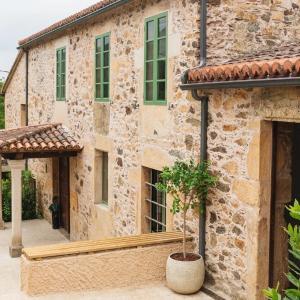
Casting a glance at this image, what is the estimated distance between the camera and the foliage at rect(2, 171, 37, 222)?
15992 millimetres

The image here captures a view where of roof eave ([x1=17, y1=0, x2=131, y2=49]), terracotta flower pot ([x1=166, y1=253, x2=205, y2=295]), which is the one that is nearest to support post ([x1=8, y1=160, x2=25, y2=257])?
roof eave ([x1=17, y1=0, x2=131, y2=49])

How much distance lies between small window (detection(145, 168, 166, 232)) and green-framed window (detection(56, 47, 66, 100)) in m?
5.32

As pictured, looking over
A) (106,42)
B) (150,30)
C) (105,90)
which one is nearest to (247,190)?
(150,30)

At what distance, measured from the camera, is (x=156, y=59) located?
8773 millimetres

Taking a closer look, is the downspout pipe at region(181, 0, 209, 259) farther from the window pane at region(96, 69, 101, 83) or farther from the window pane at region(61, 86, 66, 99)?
the window pane at region(61, 86, 66, 99)

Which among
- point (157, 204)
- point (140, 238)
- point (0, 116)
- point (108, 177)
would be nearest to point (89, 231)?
point (108, 177)

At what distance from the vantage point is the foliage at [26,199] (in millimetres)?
15992

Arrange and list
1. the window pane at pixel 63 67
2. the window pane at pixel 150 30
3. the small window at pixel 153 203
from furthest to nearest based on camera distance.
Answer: the window pane at pixel 63 67
the small window at pixel 153 203
the window pane at pixel 150 30

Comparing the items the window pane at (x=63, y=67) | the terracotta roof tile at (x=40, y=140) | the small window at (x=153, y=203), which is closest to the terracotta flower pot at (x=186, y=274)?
the small window at (x=153, y=203)

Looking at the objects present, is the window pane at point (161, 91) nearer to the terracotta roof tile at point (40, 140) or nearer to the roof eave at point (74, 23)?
the roof eave at point (74, 23)

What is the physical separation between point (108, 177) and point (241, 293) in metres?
4.87

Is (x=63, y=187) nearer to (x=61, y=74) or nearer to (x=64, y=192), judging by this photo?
(x=64, y=192)

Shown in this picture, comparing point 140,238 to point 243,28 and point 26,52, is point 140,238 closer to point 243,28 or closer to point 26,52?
point 243,28

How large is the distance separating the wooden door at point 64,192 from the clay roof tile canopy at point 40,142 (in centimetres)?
114
